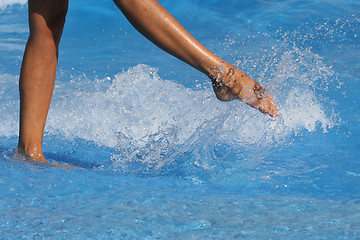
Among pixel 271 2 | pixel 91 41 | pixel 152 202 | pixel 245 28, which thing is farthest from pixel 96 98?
pixel 271 2

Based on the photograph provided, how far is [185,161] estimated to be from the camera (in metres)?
2.09

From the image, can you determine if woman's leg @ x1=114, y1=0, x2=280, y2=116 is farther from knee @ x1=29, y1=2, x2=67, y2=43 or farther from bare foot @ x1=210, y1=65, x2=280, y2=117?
knee @ x1=29, y1=2, x2=67, y2=43

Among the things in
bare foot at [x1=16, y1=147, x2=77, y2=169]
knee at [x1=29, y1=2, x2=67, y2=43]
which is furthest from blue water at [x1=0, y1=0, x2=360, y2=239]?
knee at [x1=29, y1=2, x2=67, y2=43]

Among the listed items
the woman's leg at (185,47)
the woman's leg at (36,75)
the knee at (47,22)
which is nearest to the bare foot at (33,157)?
the woman's leg at (36,75)

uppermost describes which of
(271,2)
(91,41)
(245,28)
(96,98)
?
(271,2)

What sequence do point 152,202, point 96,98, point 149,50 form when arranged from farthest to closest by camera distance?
point 149,50 < point 96,98 < point 152,202

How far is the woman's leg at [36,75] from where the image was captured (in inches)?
83.9

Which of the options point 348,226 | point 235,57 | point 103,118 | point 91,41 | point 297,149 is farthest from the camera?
point 91,41

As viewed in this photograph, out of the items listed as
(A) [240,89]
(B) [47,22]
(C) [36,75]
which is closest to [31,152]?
(C) [36,75]

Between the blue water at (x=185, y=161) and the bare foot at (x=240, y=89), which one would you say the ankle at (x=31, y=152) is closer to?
the blue water at (x=185, y=161)

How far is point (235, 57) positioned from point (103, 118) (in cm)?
194

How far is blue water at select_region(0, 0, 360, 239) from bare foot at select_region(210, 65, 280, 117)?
3.5 inches

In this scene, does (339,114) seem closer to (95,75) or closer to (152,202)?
(152,202)

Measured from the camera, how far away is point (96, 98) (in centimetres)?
300
